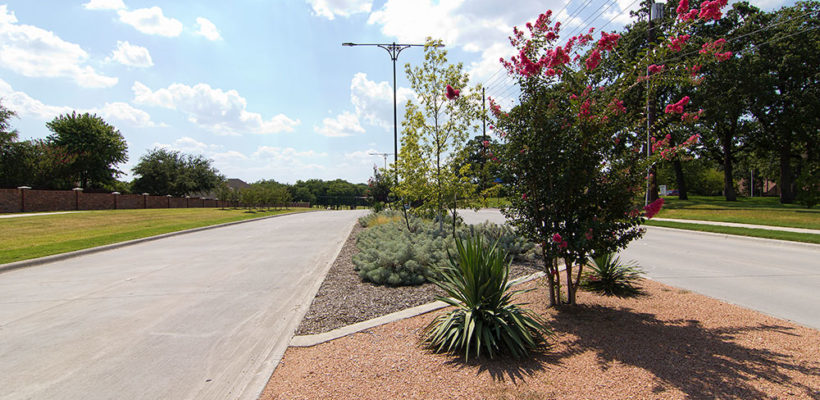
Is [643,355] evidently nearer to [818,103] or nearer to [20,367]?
[20,367]

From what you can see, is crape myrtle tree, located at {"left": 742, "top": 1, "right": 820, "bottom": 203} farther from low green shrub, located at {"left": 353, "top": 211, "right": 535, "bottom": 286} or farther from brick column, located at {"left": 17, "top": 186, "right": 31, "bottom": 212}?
brick column, located at {"left": 17, "top": 186, "right": 31, "bottom": 212}

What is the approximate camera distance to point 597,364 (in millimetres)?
3400

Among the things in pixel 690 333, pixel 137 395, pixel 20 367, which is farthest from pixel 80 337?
pixel 690 333

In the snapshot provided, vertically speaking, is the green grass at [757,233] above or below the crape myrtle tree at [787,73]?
below

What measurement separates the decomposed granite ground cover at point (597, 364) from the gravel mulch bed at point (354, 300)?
33 centimetres

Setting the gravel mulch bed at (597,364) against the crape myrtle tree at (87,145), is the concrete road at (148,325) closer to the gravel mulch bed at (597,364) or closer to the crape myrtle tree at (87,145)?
the gravel mulch bed at (597,364)

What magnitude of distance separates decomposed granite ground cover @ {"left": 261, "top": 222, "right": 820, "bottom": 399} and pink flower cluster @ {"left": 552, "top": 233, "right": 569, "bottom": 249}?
2.95 feet

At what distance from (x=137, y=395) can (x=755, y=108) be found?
39.6 m

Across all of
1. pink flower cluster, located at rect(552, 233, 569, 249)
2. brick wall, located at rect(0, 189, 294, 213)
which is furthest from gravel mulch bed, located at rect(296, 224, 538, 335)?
brick wall, located at rect(0, 189, 294, 213)

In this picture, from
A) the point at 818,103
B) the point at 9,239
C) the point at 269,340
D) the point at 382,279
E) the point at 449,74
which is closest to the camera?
the point at 269,340

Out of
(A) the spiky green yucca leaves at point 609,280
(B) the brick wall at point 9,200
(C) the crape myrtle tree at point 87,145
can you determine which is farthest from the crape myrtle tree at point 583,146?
(C) the crape myrtle tree at point 87,145

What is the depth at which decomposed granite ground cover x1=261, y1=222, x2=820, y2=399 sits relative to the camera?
298 cm

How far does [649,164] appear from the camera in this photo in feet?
13.9

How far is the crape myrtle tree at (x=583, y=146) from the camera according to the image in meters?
4.15
